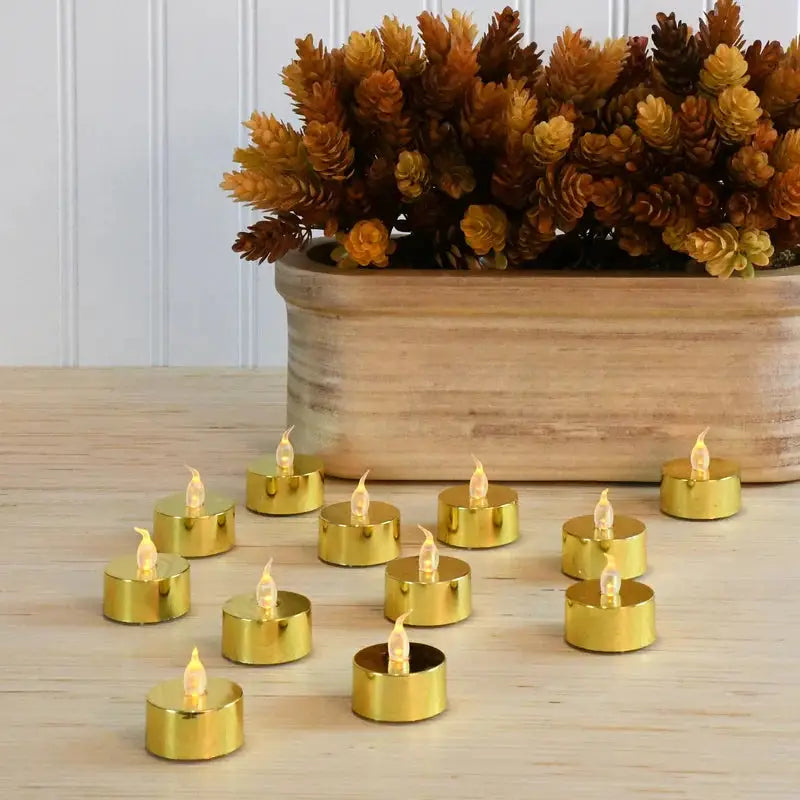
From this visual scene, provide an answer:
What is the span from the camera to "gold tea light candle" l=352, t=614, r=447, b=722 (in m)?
0.62

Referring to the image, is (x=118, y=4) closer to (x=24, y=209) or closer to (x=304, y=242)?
(x=24, y=209)

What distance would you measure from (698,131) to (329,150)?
9.9 inches

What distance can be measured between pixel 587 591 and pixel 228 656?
195mm

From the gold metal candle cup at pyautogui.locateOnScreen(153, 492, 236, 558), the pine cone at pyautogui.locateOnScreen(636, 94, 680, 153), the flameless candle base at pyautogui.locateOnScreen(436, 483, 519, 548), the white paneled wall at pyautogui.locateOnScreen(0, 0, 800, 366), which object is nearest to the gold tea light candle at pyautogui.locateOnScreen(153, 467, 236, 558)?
the gold metal candle cup at pyautogui.locateOnScreen(153, 492, 236, 558)

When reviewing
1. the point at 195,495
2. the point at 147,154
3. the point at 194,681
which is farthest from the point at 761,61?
the point at 147,154

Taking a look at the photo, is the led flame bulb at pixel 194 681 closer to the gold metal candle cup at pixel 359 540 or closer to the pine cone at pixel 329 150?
the gold metal candle cup at pixel 359 540

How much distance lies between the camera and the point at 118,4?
147 cm

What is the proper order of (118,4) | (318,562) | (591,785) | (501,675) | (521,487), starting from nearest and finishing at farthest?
(591,785), (501,675), (318,562), (521,487), (118,4)

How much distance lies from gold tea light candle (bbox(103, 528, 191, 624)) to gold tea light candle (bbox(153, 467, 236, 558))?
0.28 feet

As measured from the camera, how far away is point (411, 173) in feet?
3.04

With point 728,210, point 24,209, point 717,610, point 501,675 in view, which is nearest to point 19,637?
point 501,675

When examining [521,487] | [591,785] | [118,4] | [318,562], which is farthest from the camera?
[118,4]

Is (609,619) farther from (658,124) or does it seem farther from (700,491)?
(658,124)

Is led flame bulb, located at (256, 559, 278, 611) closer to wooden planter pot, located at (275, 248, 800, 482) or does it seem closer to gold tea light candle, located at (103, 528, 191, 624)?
gold tea light candle, located at (103, 528, 191, 624)
